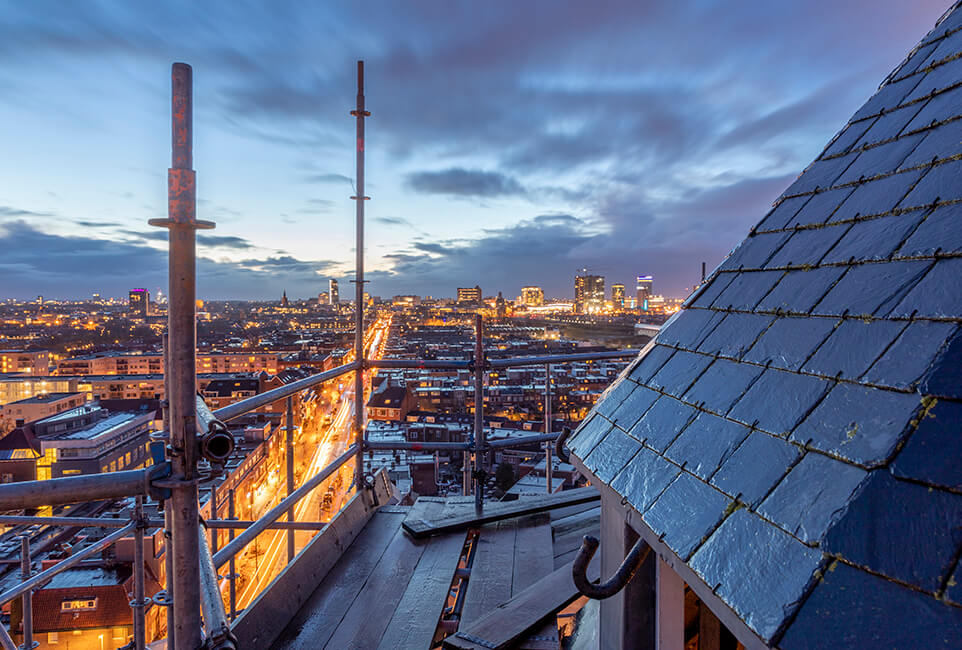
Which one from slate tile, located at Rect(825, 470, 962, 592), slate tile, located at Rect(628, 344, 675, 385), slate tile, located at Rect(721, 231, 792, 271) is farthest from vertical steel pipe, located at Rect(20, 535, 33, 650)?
slate tile, located at Rect(721, 231, 792, 271)

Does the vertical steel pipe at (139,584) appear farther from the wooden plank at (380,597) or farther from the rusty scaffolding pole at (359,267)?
the rusty scaffolding pole at (359,267)

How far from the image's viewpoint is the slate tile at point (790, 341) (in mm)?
1428

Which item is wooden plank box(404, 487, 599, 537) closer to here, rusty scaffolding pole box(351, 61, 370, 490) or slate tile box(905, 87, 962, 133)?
rusty scaffolding pole box(351, 61, 370, 490)

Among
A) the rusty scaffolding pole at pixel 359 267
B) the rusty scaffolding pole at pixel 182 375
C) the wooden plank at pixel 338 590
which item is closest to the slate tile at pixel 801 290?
the rusty scaffolding pole at pixel 182 375

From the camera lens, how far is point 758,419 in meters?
1.39

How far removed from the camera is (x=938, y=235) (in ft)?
4.29

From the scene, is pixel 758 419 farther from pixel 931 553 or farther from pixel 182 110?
pixel 182 110

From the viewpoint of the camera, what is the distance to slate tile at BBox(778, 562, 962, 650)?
770mm

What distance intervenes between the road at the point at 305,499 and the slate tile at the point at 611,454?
2.95m

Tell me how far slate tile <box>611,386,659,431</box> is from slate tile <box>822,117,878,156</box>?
4.61 feet

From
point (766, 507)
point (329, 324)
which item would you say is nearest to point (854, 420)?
point (766, 507)

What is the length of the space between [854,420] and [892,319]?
0.34 meters

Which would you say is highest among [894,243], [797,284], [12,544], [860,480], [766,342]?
[894,243]

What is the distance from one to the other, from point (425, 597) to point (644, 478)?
2111mm
